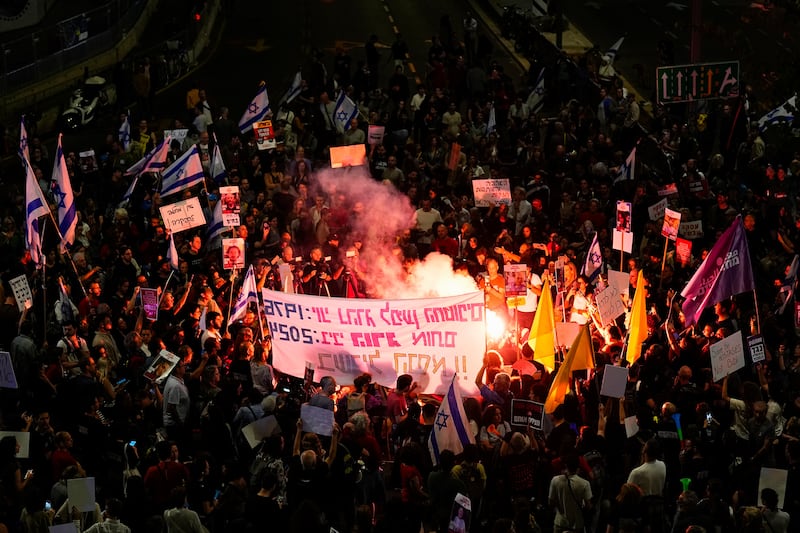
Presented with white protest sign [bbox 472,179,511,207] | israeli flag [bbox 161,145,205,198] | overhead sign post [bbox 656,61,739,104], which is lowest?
white protest sign [bbox 472,179,511,207]

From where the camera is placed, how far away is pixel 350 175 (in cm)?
2348

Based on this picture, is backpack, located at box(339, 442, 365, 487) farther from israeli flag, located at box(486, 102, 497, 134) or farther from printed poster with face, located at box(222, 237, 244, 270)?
israeli flag, located at box(486, 102, 497, 134)

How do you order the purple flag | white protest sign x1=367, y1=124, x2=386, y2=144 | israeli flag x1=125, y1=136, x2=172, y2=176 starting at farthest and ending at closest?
white protest sign x1=367, y1=124, x2=386, y2=144, israeli flag x1=125, y1=136, x2=172, y2=176, the purple flag

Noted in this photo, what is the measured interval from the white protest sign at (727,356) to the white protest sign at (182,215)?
811 centimetres

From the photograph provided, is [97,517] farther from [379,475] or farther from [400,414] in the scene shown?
[400,414]

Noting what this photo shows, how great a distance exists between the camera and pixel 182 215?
19.1 metres

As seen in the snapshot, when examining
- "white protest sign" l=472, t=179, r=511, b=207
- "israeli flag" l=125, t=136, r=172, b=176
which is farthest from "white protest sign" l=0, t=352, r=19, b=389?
"white protest sign" l=472, t=179, r=511, b=207

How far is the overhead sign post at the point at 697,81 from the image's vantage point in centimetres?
2306

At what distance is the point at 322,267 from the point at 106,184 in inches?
237

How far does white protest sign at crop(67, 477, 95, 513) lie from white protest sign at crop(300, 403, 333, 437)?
220cm

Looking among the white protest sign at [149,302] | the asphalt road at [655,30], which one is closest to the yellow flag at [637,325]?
the white protest sign at [149,302]

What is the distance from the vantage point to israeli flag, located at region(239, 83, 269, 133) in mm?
23281

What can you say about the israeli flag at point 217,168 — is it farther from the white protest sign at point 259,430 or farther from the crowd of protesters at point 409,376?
the white protest sign at point 259,430

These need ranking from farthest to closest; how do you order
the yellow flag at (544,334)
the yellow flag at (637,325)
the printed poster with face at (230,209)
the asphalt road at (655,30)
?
1. the asphalt road at (655,30)
2. the printed poster with face at (230,209)
3. the yellow flag at (544,334)
4. the yellow flag at (637,325)
